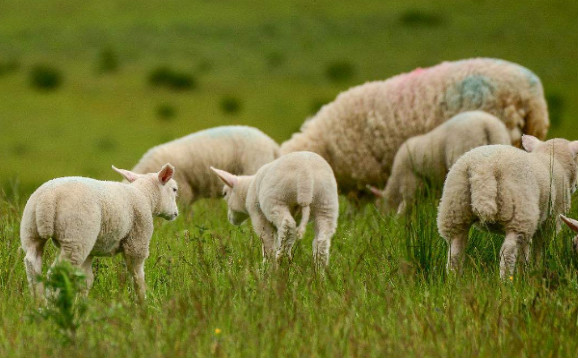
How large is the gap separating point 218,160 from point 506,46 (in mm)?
12534

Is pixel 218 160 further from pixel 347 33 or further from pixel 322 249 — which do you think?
pixel 347 33

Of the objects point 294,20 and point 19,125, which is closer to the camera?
point 19,125

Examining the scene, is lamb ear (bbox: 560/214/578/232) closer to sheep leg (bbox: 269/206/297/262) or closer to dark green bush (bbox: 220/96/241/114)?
sheep leg (bbox: 269/206/297/262)

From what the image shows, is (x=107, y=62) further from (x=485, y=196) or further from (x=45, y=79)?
(x=485, y=196)

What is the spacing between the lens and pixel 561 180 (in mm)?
5188

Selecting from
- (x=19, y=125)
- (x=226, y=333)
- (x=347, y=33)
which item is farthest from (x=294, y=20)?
(x=226, y=333)

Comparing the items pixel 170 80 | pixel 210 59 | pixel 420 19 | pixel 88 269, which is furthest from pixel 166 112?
pixel 88 269

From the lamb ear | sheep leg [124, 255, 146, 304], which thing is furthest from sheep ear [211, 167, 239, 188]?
the lamb ear

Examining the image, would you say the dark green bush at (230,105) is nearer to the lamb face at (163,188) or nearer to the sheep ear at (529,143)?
the lamb face at (163,188)

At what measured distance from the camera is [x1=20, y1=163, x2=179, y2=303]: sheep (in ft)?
14.6

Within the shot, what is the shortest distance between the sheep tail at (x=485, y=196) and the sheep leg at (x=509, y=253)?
0.15 metres

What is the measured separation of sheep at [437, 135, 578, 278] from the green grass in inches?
5.2

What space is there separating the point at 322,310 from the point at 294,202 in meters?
1.34

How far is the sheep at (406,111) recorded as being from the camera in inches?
349
